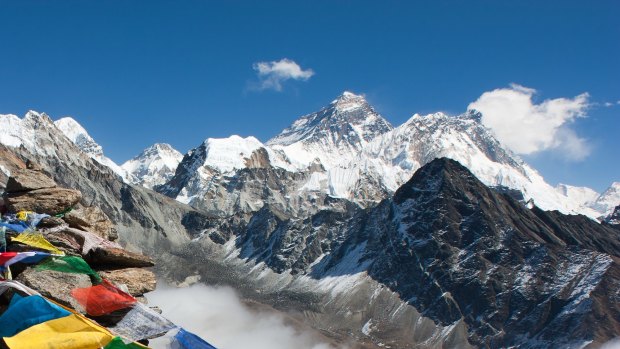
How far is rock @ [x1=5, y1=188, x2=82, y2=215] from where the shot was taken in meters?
28.8

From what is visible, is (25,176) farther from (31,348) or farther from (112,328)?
(31,348)

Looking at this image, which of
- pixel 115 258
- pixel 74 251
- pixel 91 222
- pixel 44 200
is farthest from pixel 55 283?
pixel 91 222

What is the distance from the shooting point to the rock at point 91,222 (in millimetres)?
29000

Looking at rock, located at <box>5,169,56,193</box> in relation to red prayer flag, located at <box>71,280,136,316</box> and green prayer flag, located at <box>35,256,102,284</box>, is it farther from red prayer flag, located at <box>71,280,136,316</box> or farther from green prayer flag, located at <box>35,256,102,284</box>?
red prayer flag, located at <box>71,280,136,316</box>

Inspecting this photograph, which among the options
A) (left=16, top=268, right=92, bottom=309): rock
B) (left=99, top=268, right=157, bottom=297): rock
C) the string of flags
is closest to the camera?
the string of flags

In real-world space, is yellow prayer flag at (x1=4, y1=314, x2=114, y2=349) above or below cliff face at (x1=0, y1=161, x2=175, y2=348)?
below

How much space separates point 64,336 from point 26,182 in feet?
58.6

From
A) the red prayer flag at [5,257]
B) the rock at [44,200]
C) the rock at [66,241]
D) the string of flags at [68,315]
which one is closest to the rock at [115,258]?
the string of flags at [68,315]

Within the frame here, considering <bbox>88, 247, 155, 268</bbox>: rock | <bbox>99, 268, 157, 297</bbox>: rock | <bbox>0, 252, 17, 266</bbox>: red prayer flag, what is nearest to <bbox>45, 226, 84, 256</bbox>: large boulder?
<bbox>88, 247, 155, 268</bbox>: rock

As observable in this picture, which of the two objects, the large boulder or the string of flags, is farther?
the large boulder

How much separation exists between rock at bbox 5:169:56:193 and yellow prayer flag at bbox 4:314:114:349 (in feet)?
54.6

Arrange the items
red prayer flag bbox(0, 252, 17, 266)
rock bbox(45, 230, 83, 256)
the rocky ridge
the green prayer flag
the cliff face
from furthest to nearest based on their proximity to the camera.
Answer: rock bbox(45, 230, 83, 256) < the green prayer flag < the rocky ridge < red prayer flag bbox(0, 252, 17, 266) < the cliff face

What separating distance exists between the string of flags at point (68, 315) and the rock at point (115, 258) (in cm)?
49

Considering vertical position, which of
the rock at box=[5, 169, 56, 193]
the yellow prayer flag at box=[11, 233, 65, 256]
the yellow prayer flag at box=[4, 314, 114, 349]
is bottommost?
the yellow prayer flag at box=[4, 314, 114, 349]
